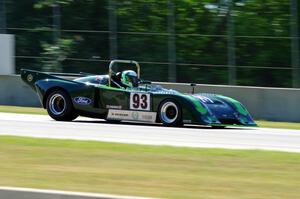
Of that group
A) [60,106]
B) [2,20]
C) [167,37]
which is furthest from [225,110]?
[2,20]

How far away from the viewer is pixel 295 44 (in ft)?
77.2

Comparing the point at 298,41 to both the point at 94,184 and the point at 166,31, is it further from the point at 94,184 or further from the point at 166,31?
the point at 94,184

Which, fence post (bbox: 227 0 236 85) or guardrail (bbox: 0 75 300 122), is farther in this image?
fence post (bbox: 227 0 236 85)

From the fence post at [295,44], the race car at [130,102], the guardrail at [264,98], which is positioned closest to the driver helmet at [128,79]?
the race car at [130,102]

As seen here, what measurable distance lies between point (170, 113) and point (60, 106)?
112 inches

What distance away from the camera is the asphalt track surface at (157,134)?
44.6 ft

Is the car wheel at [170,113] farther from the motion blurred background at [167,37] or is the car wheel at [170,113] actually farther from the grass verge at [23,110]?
the motion blurred background at [167,37]

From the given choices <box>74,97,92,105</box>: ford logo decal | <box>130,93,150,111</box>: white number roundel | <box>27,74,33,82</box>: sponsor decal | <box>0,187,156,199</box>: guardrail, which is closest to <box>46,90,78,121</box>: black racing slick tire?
<box>74,97,92,105</box>: ford logo decal

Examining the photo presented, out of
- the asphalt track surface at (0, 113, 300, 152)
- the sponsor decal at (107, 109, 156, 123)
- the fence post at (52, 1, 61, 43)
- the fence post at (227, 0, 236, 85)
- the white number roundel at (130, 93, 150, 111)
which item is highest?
the fence post at (52, 1, 61, 43)

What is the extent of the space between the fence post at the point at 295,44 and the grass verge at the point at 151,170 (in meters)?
11.7

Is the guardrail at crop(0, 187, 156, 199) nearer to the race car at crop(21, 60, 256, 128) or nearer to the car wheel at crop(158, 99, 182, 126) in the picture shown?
the race car at crop(21, 60, 256, 128)

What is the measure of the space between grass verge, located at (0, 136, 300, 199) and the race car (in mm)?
4872

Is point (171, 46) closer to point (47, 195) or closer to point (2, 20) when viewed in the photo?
point (2, 20)

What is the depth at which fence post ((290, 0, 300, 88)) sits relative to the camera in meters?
23.3
